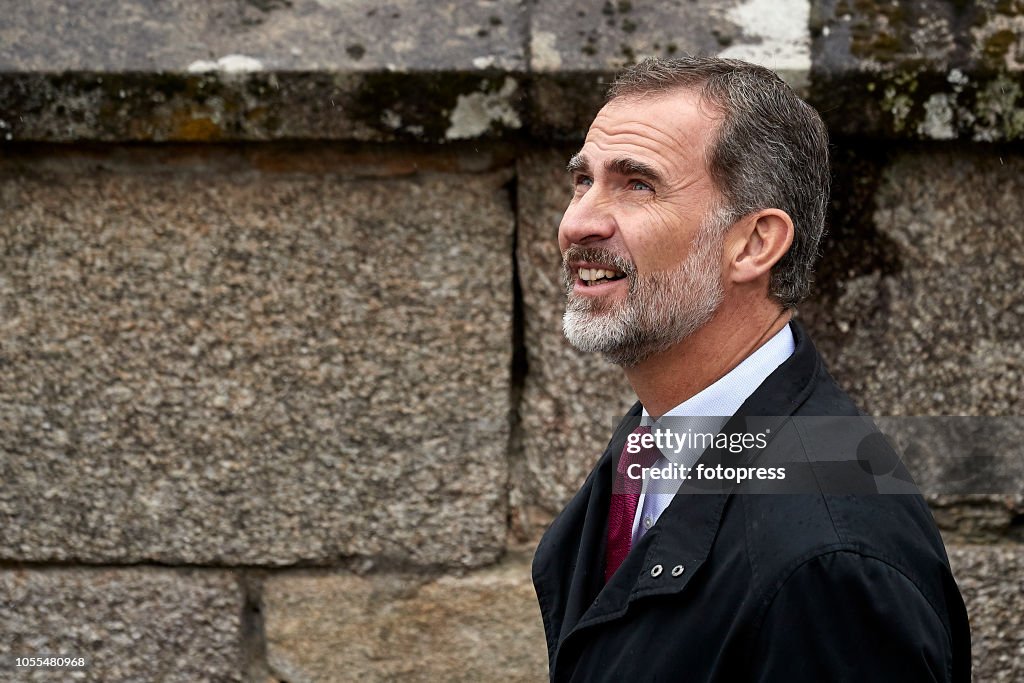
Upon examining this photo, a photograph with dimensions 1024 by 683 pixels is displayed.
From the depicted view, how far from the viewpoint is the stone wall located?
2104 millimetres

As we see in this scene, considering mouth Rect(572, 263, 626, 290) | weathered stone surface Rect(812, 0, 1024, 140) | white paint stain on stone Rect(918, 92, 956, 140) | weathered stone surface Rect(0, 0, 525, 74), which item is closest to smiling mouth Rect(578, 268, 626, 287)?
mouth Rect(572, 263, 626, 290)

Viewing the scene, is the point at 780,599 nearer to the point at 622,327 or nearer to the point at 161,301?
the point at 622,327

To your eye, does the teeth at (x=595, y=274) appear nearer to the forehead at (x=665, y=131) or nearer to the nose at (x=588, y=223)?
the nose at (x=588, y=223)

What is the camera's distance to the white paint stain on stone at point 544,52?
6.88 ft

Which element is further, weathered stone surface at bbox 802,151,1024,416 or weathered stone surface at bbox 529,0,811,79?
weathered stone surface at bbox 802,151,1024,416

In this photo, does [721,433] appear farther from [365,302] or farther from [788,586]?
[365,302]

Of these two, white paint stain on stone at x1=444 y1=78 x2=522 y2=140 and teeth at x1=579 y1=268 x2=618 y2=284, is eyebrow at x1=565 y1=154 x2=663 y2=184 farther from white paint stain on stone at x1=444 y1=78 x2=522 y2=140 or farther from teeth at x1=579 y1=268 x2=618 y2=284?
white paint stain on stone at x1=444 y1=78 x2=522 y2=140

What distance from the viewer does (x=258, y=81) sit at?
209cm

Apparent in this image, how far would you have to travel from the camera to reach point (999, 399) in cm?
225

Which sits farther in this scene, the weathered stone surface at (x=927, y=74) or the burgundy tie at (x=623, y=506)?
the weathered stone surface at (x=927, y=74)

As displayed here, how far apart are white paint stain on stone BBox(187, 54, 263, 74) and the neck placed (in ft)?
3.42

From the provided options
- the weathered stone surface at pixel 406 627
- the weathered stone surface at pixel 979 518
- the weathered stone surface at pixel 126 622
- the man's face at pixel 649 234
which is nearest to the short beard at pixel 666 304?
the man's face at pixel 649 234

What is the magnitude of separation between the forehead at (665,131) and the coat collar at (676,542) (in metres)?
0.36

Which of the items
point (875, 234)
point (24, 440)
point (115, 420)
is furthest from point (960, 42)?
point (24, 440)
